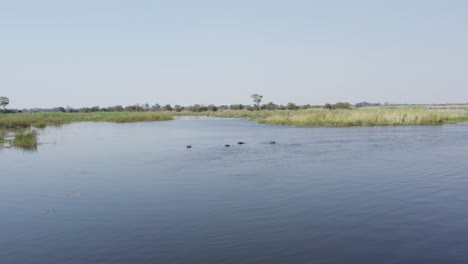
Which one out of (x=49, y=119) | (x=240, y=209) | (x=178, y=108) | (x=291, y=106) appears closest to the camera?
(x=240, y=209)

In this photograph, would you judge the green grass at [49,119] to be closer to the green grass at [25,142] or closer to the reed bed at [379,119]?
the green grass at [25,142]

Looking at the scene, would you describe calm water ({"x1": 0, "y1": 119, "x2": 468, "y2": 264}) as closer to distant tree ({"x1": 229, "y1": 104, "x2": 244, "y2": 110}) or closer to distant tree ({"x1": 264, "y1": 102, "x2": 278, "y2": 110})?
distant tree ({"x1": 264, "y1": 102, "x2": 278, "y2": 110})

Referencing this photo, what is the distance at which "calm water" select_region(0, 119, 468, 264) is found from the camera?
9320mm

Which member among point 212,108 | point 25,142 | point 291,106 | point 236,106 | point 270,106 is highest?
point 236,106

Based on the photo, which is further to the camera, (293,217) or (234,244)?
(293,217)

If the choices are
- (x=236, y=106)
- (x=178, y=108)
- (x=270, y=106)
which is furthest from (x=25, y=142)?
(x=178, y=108)

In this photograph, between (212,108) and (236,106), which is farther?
(236,106)

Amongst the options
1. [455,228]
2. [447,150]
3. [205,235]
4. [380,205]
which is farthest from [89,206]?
[447,150]

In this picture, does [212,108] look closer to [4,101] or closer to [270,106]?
[270,106]

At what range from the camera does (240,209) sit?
1297 centimetres

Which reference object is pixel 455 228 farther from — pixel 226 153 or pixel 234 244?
pixel 226 153

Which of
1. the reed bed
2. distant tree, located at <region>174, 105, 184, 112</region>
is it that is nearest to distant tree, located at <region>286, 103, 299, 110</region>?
distant tree, located at <region>174, 105, 184, 112</region>

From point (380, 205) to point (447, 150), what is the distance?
1562cm

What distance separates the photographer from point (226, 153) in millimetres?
27672
